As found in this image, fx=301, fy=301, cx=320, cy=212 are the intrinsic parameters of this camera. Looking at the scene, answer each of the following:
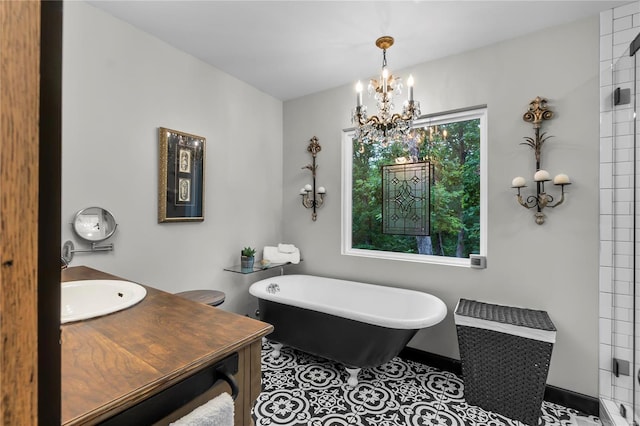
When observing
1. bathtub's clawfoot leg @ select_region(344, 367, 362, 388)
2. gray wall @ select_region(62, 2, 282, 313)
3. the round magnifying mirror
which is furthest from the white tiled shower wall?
the round magnifying mirror

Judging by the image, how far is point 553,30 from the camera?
208 cm

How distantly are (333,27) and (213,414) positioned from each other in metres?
2.28

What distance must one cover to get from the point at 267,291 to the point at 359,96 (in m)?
1.78

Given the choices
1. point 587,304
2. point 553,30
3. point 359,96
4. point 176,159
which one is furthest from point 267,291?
point 553,30

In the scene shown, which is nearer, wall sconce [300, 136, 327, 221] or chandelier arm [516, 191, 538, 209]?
chandelier arm [516, 191, 538, 209]

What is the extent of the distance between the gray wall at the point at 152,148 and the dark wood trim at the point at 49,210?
1.84m

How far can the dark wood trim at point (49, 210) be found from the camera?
355 mm

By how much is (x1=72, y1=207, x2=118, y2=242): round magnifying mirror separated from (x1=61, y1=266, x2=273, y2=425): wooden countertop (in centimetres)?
107

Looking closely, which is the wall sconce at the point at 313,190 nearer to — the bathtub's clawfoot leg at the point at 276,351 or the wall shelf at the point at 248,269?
the wall shelf at the point at 248,269

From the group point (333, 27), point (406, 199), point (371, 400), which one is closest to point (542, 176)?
point (406, 199)

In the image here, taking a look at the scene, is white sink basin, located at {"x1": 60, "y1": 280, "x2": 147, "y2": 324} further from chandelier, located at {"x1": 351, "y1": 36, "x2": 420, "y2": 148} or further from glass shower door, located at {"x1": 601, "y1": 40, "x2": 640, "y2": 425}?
glass shower door, located at {"x1": 601, "y1": 40, "x2": 640, "y2": 425}

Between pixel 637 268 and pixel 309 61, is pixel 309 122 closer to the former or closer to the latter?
pixel 309 61

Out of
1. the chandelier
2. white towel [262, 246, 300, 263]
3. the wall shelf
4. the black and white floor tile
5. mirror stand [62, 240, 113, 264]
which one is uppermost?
the chandelier

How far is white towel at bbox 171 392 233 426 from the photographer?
73 centimetres
